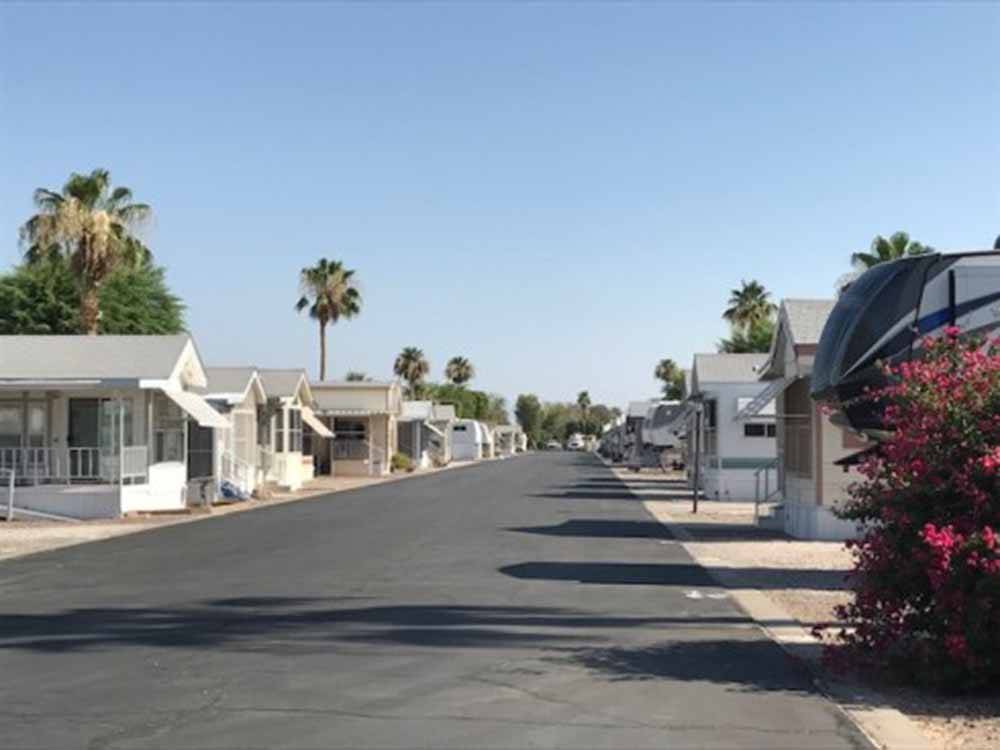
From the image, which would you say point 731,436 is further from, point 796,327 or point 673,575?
point 673,575

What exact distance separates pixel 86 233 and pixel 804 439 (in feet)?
75.0

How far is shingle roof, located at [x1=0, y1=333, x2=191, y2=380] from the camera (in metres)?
28.8

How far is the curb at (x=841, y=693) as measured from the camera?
308 inches

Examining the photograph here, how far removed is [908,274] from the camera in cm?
1284

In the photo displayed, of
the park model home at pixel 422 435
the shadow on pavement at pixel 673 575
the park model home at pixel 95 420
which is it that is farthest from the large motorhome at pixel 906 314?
the park model home at pixel 422 435

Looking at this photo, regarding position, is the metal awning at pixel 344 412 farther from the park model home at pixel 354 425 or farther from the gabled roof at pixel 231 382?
the gabled roof at pixel 231 382

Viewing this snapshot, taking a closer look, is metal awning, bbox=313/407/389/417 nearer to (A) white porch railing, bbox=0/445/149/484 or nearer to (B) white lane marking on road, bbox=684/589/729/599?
(A) white porch railing, bbox=0/445/149/484

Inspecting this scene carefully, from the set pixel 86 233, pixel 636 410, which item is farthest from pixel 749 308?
pixel 86 233

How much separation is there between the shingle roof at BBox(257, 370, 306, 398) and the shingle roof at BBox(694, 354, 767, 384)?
1524 centimetres

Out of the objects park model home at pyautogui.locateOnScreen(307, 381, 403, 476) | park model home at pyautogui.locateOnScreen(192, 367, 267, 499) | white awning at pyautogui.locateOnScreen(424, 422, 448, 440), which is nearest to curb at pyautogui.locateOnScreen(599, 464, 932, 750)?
park model home at pyautogui.locateOnScreen(192, 367, 267, 499)

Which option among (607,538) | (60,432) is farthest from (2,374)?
(607,538)

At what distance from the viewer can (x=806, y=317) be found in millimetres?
24781

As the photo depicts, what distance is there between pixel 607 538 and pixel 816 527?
13.5 feet

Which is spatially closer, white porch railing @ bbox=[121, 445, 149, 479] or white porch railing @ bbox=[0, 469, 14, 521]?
white porch railing @ bbox=[0, 469, 14, 521]
